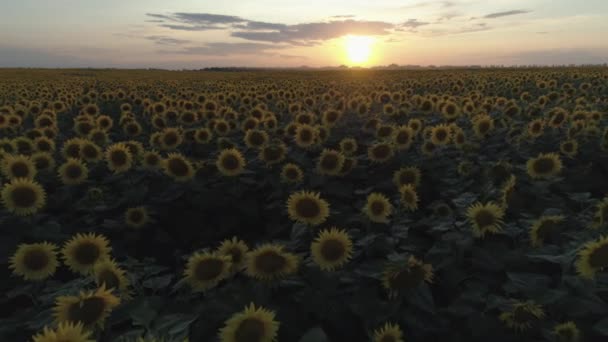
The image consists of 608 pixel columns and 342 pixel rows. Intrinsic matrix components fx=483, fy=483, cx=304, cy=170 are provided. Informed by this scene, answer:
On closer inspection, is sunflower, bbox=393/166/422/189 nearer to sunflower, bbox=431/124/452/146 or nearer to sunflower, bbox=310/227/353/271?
sunflower, bbox=431/124/452/146

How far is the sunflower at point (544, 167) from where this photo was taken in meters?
5.61

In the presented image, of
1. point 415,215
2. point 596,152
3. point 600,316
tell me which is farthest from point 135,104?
point 600,316

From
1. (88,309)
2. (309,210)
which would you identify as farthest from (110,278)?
(309,210)

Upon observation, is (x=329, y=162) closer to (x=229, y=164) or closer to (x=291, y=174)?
(x=291, y=174)

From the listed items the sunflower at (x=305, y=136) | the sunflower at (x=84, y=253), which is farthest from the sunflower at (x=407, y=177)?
the sunflower at (x=84, y=253)

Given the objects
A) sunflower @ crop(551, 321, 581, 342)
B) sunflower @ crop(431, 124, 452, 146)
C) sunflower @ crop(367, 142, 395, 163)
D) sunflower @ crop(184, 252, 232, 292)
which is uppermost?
sunflower @ crop(431, 124, 452, 146)

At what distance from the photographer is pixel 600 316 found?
3.07 metres

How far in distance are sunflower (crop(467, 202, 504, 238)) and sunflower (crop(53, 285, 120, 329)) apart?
2797 millimetres

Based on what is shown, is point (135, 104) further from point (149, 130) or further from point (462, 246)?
point (462, 246)

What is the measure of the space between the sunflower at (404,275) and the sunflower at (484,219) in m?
0.94

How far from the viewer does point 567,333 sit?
282 cm

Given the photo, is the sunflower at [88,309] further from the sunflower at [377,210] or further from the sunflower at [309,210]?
the sunflower at [377,210]

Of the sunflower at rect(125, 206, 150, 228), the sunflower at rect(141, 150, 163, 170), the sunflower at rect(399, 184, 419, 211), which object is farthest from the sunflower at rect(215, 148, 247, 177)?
the sunflower at rect(399, 184, 419, 211)

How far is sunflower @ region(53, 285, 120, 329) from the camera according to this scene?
8.78 feet
